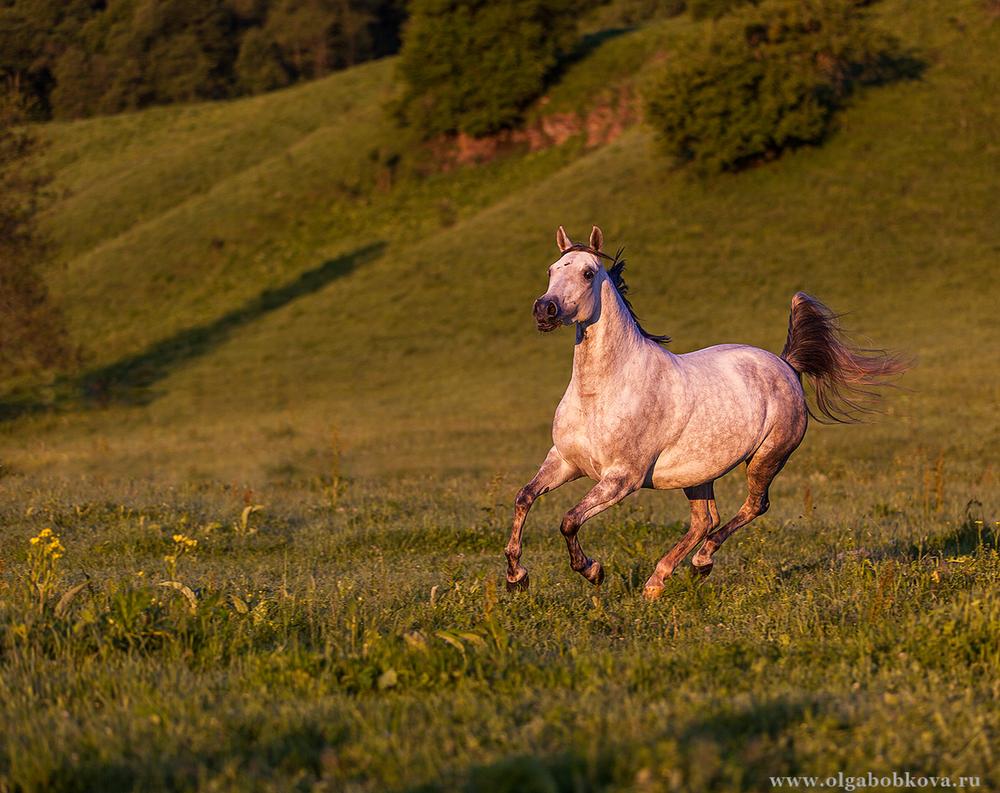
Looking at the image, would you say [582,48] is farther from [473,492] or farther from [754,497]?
[754,497]

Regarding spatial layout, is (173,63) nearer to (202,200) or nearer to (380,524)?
(202,200)

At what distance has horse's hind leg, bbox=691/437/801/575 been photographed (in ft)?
30.3

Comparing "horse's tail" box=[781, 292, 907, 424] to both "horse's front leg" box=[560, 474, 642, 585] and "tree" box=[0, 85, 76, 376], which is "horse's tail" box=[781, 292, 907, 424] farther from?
"tree" box=[0, 85, 76, 376]

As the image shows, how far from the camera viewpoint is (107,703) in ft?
17.6

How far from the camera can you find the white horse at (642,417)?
27.7ft

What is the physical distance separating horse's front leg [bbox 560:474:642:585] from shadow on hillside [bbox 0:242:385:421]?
3275 centimetres

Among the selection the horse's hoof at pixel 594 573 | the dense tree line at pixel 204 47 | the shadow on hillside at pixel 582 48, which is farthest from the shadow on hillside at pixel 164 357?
the horse's hoof at pixel 594 573

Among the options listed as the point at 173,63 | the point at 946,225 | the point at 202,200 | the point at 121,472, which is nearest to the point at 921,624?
the point at 121,472

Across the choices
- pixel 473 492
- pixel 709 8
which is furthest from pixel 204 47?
pixel 473 492

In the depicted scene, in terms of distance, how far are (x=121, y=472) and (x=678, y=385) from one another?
1936 centimetres

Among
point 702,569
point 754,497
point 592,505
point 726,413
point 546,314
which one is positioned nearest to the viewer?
point 546,314

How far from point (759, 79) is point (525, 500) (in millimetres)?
43843

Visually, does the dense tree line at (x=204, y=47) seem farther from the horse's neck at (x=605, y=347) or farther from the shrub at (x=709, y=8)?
the horse's neck at (x=605, y=347)

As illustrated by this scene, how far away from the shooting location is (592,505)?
8328 millimetres
